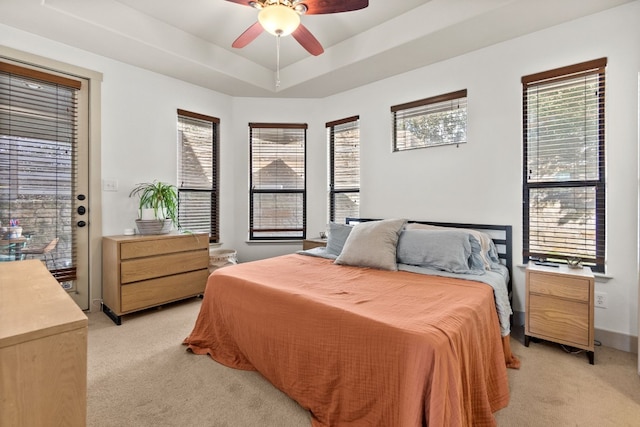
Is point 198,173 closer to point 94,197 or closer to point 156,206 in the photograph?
point 156,206

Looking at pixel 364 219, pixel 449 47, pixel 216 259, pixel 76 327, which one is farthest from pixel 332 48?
pixel 76 327

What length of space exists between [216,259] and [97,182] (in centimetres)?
149

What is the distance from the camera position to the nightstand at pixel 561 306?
2170mm

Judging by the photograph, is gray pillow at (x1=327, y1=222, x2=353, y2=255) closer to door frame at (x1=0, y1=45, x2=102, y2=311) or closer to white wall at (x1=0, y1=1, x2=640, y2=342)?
white wall at (x1=0, y1=1, x2=640, y2=342)

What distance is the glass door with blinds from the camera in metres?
2.70

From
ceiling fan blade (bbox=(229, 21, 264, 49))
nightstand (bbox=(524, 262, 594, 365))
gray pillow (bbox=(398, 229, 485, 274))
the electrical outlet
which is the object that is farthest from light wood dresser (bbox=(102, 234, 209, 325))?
the electrical outlet

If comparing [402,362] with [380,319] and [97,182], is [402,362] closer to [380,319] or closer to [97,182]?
[380,319]

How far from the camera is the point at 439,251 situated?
2482mm

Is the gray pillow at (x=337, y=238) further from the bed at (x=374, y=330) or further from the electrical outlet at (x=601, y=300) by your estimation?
the electrical outlet at (x=601, y=300)

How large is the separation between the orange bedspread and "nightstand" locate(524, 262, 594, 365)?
0.64 meters

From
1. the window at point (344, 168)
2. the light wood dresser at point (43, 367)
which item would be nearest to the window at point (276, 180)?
the window at point (344, 168)

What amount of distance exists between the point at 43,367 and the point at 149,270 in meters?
2.47

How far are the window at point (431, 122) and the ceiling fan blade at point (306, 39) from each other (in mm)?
1354

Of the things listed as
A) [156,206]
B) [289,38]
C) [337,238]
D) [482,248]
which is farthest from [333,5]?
[156,206]
